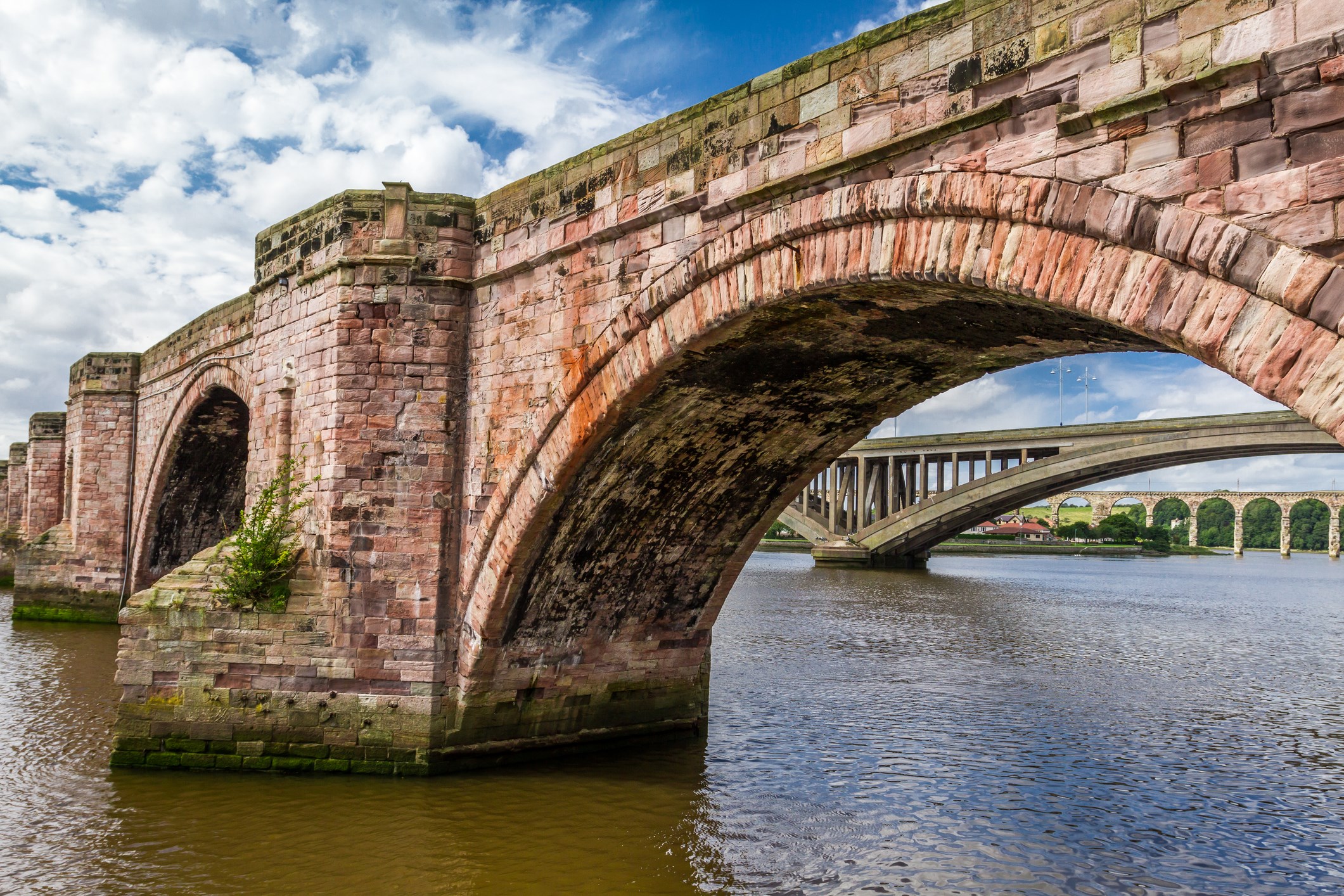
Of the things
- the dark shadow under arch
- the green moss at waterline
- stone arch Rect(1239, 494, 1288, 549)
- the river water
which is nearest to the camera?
the river water

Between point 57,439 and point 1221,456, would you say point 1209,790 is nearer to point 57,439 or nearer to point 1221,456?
point 1221,456

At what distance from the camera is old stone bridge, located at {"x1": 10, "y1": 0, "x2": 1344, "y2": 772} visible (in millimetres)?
4840

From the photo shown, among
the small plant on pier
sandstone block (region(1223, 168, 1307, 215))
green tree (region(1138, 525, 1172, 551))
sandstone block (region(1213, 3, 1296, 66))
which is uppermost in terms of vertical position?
sandstone block (region(1213, 3, 1296, 66))

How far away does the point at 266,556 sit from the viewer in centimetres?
985

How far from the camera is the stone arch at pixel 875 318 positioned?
15.1 ft

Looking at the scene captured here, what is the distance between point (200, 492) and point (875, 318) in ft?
56.5

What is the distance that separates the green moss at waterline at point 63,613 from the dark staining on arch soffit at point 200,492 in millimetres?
1695

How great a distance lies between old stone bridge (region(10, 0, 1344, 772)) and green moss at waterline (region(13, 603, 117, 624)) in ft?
40.8

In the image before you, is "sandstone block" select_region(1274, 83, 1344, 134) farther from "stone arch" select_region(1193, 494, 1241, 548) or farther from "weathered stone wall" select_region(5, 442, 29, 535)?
"stone arch" select_region(1193, 494, 1241, 548)

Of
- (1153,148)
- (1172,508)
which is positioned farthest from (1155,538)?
(1153,148)

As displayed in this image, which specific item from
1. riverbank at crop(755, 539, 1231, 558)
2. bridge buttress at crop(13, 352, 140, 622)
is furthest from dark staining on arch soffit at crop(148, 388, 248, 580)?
riverbank at crop(755, 539, 1231, 558)

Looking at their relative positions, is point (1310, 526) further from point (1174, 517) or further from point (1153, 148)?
point (1153, 148)

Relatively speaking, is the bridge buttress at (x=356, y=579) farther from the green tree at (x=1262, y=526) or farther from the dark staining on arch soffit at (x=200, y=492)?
the green tree at (x=1262, y=526)

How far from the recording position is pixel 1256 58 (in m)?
4.71
